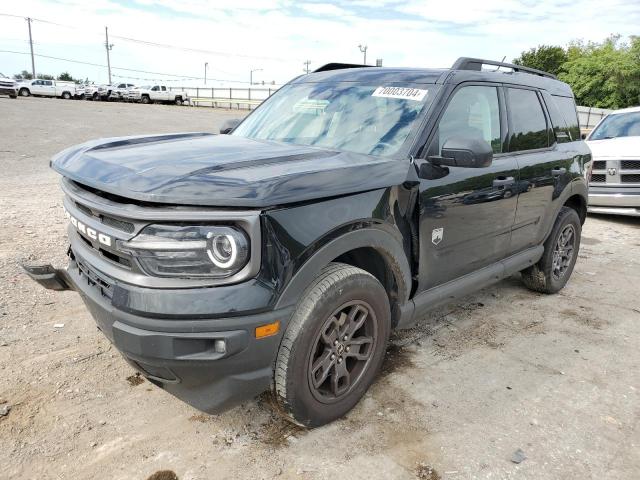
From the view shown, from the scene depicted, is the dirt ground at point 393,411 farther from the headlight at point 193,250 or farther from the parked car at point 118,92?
the parked car at point 118,92

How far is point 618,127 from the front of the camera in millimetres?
9172

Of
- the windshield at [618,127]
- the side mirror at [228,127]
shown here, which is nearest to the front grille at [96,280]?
the side mirror at [228,127]

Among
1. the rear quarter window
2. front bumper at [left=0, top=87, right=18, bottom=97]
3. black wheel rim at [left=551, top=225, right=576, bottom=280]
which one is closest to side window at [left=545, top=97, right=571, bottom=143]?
the rear quarter window

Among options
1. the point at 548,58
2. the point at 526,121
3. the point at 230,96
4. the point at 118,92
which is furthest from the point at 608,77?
the point at 526,121

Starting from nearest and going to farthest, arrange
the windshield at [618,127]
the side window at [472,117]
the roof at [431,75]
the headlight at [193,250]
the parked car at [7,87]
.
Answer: the headlight at [193,250] → the side window at [472,117] → the roof at [431,75] → the windshield at [618,127] → the parked car at [7,87]

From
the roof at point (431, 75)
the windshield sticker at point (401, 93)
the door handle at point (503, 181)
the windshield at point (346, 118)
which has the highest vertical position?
the roof at point (431, 75)

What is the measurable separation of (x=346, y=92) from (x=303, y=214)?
1.57 meters

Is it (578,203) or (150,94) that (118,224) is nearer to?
(578,203)

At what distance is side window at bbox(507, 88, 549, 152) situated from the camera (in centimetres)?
388

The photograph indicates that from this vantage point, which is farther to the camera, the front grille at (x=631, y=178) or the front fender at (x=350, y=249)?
the front grille at (x=631, y=178)

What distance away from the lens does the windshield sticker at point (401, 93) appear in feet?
10.6

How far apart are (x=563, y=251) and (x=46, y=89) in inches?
1816

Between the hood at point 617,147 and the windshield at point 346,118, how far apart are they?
6065 mm

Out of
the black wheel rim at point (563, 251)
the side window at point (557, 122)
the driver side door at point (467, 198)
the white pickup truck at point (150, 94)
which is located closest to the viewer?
the driver side door at point (467, 198)
